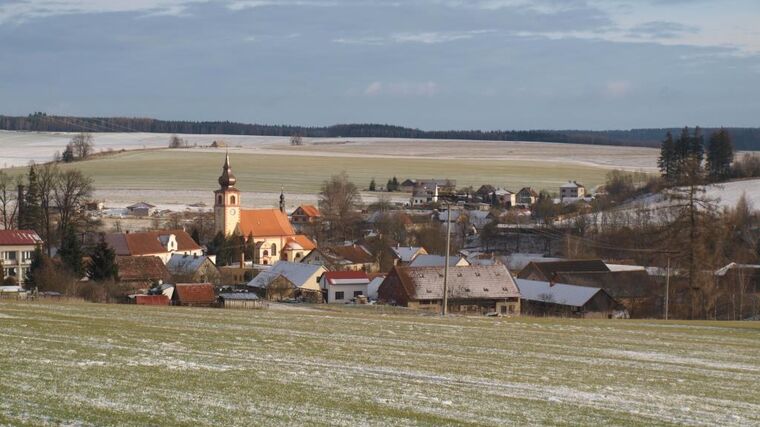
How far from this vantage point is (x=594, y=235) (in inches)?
3698

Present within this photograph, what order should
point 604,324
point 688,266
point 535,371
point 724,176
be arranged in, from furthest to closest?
point 724,176 → point 688,266 → point 604,324 → point 535,371

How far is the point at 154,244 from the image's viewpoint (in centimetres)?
7962

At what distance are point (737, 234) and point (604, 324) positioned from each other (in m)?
51.9

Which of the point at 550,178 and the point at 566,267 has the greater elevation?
the point at 550,178

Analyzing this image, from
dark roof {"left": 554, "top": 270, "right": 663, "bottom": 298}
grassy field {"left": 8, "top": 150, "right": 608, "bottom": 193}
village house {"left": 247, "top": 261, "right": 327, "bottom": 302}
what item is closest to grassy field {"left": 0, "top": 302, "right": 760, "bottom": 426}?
dark roof {"left": 554, "top": 270, "right": 663, "bottom": 298}

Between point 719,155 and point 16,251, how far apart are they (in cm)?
9945

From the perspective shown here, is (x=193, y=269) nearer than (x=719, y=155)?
Yes

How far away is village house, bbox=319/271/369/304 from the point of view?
215 ft

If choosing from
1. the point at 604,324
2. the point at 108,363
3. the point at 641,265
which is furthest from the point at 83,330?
the point at 641,265

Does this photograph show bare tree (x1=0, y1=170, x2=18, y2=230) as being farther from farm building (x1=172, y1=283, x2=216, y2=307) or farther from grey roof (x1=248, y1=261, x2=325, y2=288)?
farm building (x1=172, y1=283, x2=216, y2=307)

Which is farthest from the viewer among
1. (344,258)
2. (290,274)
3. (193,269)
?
(344,258)

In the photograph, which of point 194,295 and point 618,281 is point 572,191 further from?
point 194,295

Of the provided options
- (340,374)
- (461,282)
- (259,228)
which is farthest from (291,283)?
(340,374)

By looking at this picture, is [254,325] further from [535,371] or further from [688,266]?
[688,266]
